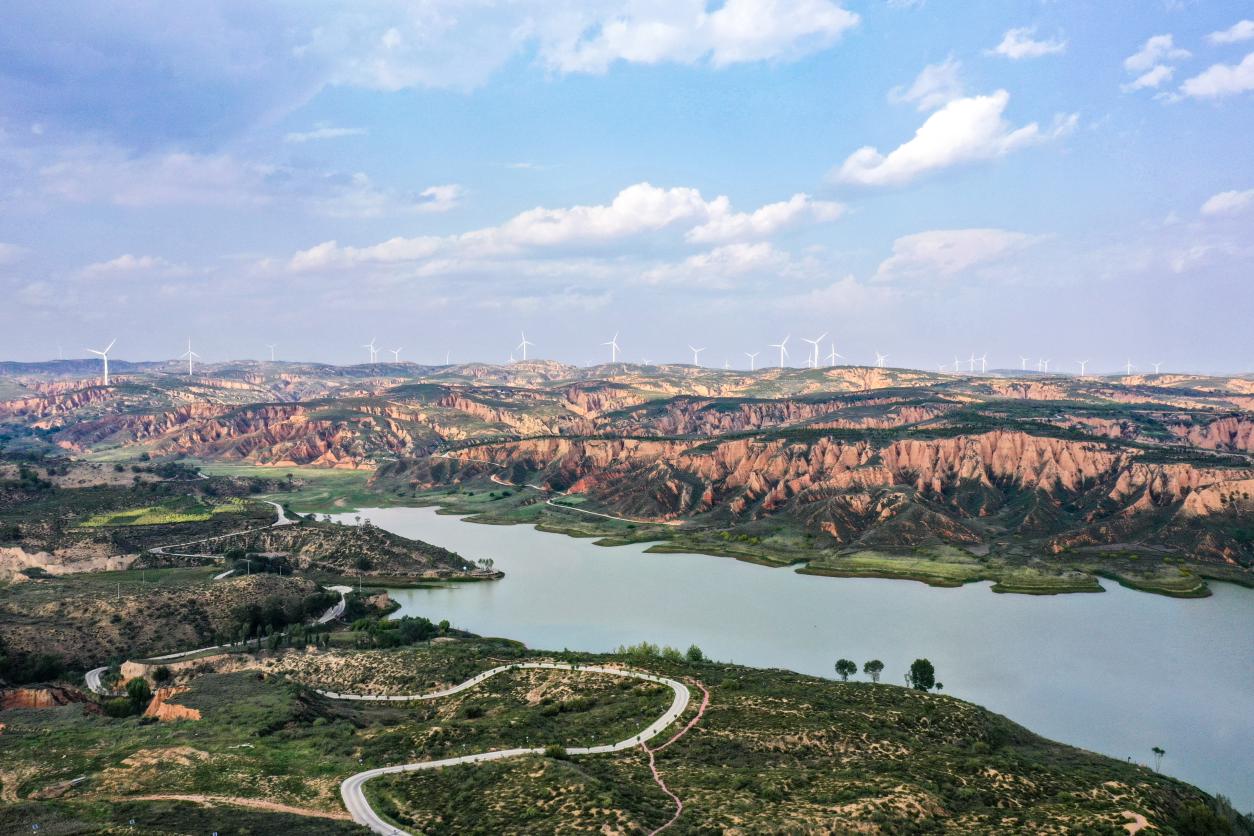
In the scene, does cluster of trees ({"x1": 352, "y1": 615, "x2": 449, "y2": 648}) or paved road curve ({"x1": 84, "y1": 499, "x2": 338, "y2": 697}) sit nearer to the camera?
paved road curve ({"x1": 84, "y1": 499, "x2": 338, "y2": 697})

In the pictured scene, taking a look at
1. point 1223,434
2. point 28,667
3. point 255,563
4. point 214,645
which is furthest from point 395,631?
point 1223,434

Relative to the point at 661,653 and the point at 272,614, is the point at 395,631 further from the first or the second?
the point at 661,653

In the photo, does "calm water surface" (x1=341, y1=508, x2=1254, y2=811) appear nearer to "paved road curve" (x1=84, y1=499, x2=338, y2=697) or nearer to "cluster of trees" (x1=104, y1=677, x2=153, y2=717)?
"paved road curve" (x1=84, y1=499, x2=338, y2=697)

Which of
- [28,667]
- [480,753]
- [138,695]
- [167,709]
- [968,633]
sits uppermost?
[480,753]

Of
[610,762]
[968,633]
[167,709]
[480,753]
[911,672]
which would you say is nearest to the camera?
[610,762]

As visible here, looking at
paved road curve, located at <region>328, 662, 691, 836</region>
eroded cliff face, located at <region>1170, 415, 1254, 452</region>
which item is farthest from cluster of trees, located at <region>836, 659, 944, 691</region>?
eroded cliff face, located at <region>1170, 415, 1254, 452</region>

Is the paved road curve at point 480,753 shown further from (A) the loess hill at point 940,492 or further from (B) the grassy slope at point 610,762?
(A) the loess hill at point 940,492

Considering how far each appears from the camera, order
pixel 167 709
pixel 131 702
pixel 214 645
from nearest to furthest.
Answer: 1. pixel 167 709
2. pixel 131 702
3. pixel 214 645

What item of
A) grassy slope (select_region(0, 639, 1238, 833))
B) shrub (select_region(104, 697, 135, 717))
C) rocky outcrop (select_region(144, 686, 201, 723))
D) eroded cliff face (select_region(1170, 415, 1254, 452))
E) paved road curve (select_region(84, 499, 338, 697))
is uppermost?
eroded cliff face (select_region(1170, 415, 1254, 452))
